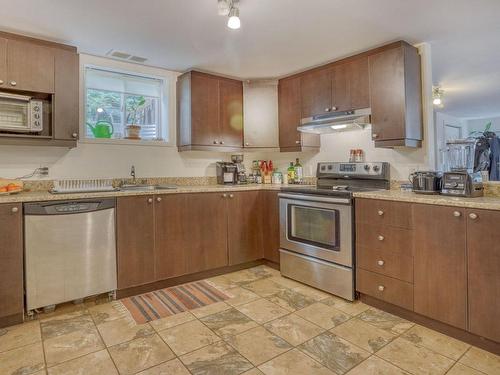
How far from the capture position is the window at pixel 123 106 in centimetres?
322

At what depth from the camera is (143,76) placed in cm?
349

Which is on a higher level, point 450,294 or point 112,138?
point 112,138

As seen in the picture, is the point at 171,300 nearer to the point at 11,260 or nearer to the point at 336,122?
the point at 11,260

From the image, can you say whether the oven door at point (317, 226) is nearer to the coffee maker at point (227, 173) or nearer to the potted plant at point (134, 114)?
the coffee maker at point (227, 173)

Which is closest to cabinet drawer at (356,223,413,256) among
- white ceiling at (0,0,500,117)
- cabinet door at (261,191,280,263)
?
cabinet door at (261,191,280,263)

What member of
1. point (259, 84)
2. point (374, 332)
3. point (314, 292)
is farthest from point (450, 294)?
point (259, 84)

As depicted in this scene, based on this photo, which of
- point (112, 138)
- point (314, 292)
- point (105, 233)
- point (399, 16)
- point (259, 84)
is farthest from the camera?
point (259, 84)

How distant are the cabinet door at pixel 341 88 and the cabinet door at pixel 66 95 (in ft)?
7.87

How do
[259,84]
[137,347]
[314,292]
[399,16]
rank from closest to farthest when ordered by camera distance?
[137,347], [399,16], [314,292], [259,84]

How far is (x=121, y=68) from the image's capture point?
10.8ft

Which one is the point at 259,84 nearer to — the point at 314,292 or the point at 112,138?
the point at 112,138

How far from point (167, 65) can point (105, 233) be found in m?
1.88

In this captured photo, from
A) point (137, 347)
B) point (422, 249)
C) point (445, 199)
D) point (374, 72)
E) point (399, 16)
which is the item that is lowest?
point (137, 347)

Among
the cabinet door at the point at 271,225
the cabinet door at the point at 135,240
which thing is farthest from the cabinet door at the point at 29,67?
the cabinet door at the point at 271,225
